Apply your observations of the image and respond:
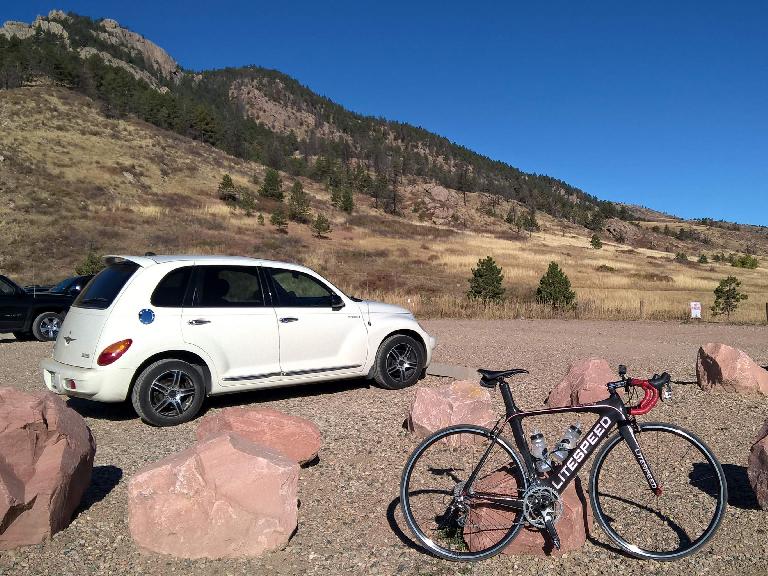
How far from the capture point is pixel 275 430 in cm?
512

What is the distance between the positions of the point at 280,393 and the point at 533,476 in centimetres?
526

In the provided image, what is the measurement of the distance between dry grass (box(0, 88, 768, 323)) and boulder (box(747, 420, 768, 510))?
14849mm

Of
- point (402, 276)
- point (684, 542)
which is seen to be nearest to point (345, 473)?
point (684, 542)

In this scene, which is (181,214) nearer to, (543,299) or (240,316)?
(543,299)

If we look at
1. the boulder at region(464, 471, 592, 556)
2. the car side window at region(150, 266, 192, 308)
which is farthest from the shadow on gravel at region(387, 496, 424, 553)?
the car side window at region(150, 266, 192, 308)

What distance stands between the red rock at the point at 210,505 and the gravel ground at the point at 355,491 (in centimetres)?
10

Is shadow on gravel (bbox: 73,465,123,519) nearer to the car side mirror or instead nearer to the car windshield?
the car side mirror

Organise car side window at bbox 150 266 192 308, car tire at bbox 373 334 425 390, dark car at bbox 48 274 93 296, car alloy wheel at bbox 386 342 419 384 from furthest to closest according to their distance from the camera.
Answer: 1. dark car at bbox 48 274 93 296
2. car alloy wheel at bbox 386 342 419 384
3. car tire at bbox 373 334 425 390
4. car side window at bbox 150 266 192 308

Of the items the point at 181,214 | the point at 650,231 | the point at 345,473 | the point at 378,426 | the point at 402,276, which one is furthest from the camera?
the point at 650,231

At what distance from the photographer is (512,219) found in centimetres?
10744

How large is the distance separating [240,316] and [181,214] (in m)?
48.8

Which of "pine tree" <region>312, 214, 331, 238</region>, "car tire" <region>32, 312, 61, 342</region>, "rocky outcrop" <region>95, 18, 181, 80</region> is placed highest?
"rocky outcrop" <region>95, 18, 181, 80</region>

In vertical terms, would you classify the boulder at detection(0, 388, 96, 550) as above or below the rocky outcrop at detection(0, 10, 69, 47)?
below

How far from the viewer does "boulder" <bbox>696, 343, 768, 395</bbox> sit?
7922mm
